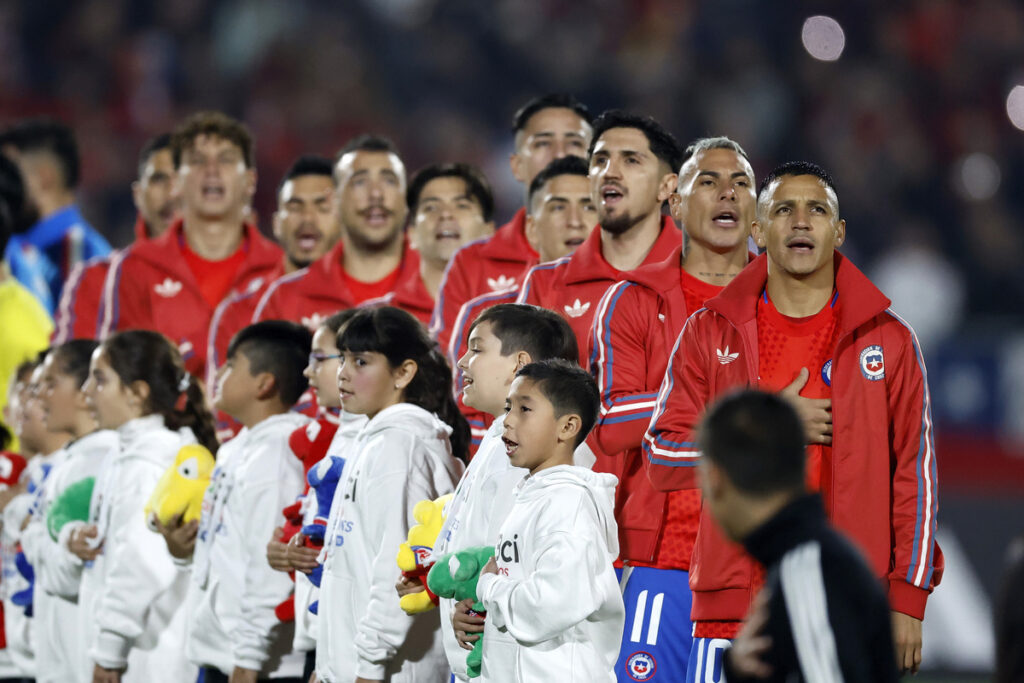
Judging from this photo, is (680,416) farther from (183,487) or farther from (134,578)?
(134,578)

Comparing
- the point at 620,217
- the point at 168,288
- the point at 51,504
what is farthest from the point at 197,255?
the point at 620,217

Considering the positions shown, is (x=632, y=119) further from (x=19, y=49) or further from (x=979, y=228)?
(x=19, y=49)

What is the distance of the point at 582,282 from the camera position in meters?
5.42

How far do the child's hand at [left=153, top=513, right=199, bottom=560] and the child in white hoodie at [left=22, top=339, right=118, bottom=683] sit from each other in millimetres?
617

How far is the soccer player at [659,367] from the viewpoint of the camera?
4.73 metres

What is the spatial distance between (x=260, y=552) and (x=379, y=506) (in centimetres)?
86

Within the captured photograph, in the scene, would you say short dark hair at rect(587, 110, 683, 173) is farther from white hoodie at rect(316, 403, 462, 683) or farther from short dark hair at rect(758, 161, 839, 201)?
white hoodie at rect(316, 403, 462, 683)

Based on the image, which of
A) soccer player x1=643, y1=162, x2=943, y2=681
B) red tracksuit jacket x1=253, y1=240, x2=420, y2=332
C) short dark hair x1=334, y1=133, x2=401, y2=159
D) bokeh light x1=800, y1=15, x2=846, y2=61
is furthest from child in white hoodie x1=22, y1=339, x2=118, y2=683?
bokeh light x1=800, y1=15, x2=846, y2=61

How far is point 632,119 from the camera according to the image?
549cm

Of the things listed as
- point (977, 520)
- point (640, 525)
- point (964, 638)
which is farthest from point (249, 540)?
point (977, 520)

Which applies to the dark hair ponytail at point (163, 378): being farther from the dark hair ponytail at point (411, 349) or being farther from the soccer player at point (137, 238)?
the soccer player at point (137, 238)

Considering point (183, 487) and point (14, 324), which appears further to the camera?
point (14, 324)

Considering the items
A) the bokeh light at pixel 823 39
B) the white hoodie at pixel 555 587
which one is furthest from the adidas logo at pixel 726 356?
the bokeh light at pixel 823 39

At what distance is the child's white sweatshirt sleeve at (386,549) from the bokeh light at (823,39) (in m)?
10.8
